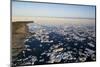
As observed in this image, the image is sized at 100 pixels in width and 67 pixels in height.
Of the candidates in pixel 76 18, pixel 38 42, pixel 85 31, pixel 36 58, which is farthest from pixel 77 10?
pixel 36 58

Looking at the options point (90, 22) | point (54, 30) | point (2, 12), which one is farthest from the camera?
point (90, 22)

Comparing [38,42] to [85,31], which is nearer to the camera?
[38,42]

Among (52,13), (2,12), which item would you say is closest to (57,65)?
(52,13)

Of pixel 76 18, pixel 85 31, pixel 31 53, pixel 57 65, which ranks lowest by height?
pixel 57 65

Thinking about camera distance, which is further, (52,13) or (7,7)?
(52,13)

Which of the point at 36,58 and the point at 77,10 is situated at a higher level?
the point at 77,10

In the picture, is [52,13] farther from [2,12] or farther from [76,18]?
[2,12]

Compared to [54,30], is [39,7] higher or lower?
higher

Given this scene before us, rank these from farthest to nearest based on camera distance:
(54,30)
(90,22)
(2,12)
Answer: (90,22) → (54,30) → (2,12)

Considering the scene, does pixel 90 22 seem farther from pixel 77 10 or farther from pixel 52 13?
pixel 52 13
